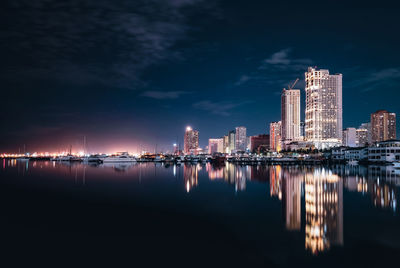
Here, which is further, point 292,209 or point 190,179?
point 190,179

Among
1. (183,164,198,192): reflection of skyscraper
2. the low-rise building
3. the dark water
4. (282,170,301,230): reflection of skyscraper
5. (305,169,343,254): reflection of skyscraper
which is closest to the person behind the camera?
the dark water

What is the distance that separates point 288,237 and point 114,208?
1316cm

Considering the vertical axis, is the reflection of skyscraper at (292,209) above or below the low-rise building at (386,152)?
below

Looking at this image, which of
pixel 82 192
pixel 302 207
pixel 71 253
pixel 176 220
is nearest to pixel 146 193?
pixel 82 192

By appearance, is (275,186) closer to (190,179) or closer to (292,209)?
(292,209)

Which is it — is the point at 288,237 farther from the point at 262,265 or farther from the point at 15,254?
the point at 15,254

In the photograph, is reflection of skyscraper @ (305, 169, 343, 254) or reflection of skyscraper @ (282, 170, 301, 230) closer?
reflection of skyscraper @ (305, 169, 343, 254)

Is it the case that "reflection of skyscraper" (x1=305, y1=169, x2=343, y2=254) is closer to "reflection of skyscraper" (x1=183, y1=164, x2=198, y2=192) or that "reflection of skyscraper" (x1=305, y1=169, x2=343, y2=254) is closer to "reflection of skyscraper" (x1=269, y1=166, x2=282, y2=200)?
"reflection of skyscraper" (x1=269, y1=166, x2=282, y2=200)

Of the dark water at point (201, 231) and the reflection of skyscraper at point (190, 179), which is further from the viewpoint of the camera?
the reflection of skyscraper at point (190, 179)

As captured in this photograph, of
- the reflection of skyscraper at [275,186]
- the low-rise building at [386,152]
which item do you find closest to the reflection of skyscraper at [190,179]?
the reflection of skyscraper at [275,186]

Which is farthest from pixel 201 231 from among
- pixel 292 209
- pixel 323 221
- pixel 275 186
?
pixel 275 186

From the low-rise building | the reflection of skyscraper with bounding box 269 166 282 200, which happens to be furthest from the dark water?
the low-rise building

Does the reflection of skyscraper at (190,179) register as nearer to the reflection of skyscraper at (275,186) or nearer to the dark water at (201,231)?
the reflection of skyscraper at (275,186)

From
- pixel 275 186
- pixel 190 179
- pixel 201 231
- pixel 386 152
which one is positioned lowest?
pixel 190 179
